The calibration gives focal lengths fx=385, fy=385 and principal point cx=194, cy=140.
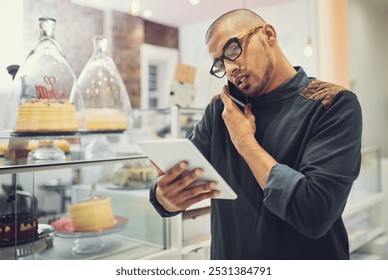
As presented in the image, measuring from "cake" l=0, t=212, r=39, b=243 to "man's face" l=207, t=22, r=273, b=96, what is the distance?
2.53 feet

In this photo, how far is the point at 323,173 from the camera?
30.1 inches

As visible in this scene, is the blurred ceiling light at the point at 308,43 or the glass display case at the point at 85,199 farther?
the blurred ceiling light at the point at 308,43

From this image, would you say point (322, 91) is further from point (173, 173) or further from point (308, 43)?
point (308, 43)

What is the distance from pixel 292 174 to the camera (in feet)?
2.53

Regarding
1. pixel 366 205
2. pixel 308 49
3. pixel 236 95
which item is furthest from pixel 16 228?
pixel 366 205

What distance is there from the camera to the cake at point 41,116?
113 cm

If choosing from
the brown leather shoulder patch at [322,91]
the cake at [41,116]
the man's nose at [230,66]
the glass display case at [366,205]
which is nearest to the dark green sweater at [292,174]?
the brown leather shoulder patch at [322,91]

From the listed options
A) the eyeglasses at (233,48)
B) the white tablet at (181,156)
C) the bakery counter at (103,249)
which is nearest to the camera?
the white tablet at (181,156)

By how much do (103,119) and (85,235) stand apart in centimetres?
43

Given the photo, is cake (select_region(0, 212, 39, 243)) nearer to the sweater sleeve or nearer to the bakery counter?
the bakery counter

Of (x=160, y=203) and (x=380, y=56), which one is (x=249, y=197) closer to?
(x=160, y=203)

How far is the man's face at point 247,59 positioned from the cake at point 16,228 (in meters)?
0.77

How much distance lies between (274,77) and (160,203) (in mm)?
425

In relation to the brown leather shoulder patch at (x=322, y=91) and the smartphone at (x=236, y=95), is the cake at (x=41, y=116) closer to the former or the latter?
the smartphone at (x=236, y=95)
